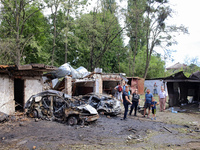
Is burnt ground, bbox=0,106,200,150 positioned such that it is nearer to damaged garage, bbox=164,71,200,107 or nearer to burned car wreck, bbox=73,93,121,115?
burned car wreck, bbox=73,93,121,115

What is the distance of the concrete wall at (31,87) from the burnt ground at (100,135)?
2.60 meters

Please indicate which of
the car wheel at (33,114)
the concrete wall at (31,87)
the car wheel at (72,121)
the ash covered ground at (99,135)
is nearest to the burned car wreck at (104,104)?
the ash covered ground at (99,135)

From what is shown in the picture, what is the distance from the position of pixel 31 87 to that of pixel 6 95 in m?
1.92

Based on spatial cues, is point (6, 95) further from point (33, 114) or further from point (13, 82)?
point (33, 114)

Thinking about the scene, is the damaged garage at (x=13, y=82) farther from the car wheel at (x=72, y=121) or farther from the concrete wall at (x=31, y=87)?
the car wheel at (x=72, y=121)

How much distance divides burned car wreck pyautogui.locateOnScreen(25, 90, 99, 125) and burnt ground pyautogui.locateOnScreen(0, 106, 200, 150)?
15.3 inches

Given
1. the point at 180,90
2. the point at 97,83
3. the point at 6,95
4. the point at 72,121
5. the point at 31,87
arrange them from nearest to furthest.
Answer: the point at 72,121 < the point at 6,95 < the point at 31,87 < the point at 180,90 < the point at 97,83

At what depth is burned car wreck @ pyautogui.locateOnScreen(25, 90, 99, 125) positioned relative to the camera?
904 centimetres

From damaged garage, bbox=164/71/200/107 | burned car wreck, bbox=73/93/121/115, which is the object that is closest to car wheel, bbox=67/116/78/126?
burned car wreck, bbox=73/93/121/115

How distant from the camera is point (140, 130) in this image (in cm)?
851

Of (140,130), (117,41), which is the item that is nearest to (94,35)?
(117,41)

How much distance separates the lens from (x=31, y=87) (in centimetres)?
1249

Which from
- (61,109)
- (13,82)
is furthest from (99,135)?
(13,82)

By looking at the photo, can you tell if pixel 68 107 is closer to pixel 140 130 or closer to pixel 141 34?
pixel 140 130
